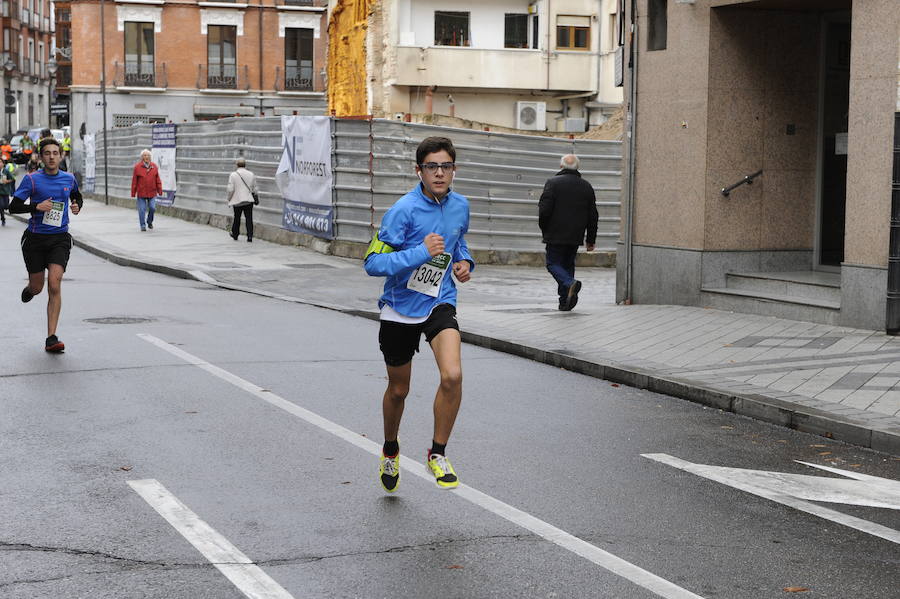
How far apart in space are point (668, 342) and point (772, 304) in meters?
2.18

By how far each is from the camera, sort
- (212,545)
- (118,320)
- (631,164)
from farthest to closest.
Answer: (631,164) < (118,320) < (212,545)

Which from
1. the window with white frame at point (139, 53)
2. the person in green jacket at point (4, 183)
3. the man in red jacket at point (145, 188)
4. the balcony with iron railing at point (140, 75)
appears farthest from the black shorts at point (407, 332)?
the window with white frame at point (139, 53)

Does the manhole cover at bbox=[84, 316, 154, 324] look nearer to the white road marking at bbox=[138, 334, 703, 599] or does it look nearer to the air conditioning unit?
the white road marking at bbox=[138, 334, 703, 599]

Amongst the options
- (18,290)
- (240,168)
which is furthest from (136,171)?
(18,290)

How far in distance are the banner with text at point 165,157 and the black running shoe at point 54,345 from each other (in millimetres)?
22678

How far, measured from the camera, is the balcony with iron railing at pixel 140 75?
62594 millimetres

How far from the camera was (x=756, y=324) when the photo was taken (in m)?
12.9

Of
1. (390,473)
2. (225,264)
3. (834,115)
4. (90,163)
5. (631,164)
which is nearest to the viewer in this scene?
(390,473)

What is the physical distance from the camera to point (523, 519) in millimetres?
5875

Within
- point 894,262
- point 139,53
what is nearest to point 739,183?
point 894,262

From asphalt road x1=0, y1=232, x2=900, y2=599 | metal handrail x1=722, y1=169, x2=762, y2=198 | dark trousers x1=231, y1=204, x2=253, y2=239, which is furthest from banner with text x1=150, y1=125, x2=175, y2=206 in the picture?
asphalt road x1=0, y1=232, x2=900, y2=599

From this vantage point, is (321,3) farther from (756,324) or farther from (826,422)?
(826,422)

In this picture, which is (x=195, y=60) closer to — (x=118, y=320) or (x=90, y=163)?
(x=90, y=163)

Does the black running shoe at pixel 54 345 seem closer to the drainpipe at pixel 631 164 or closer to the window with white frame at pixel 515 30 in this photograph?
the drainpipe at pixel 631 164
